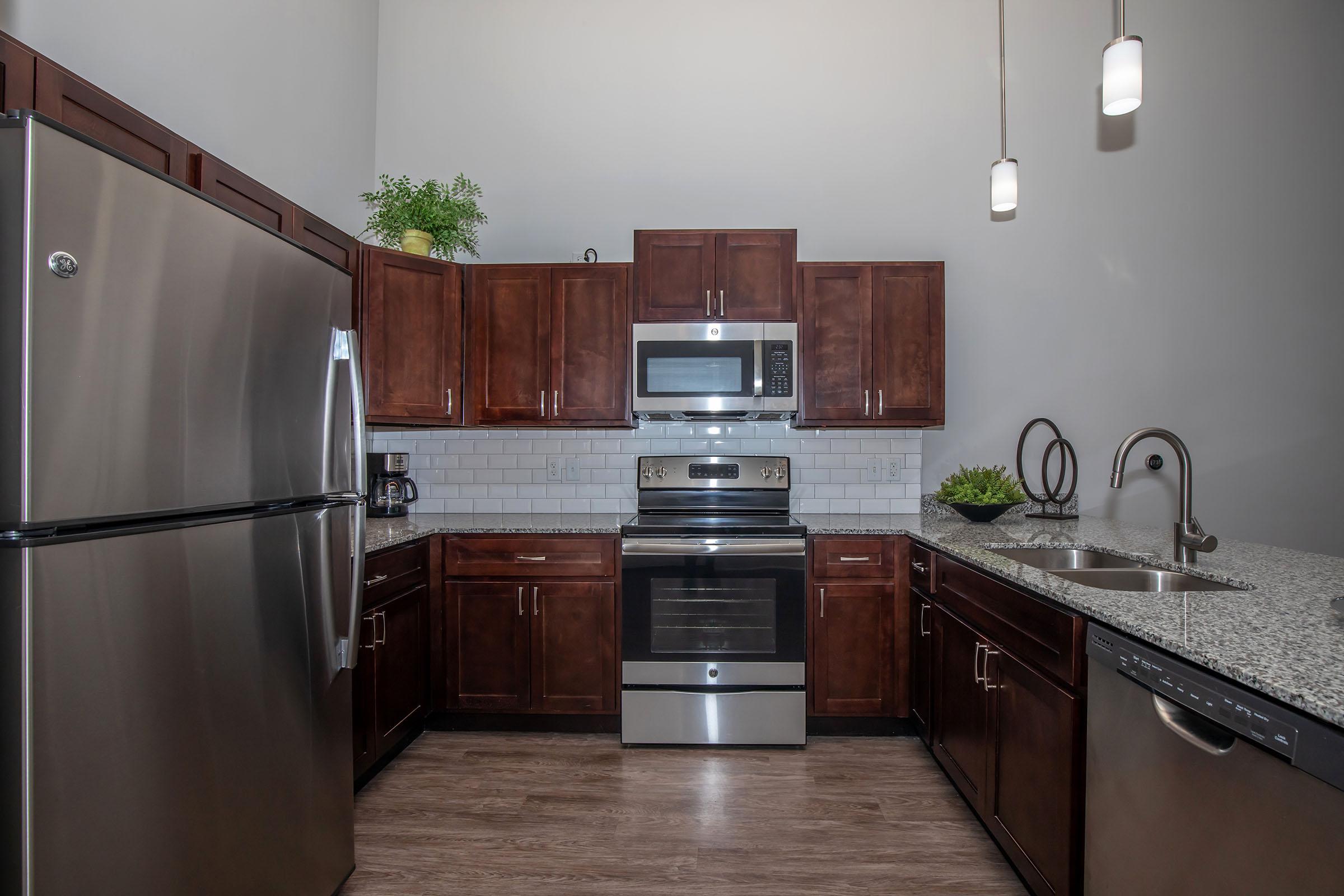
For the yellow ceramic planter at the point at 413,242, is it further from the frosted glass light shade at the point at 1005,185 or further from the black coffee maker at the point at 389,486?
the frosted glass light shade at the point at 1005,185

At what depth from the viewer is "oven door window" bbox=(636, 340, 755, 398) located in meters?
2.94

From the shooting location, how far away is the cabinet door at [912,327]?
297cm

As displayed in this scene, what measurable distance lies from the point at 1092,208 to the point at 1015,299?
0.64 m

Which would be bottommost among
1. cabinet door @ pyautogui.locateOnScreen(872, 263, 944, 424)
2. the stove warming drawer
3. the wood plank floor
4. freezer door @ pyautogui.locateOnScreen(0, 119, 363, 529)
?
the wood plank floor

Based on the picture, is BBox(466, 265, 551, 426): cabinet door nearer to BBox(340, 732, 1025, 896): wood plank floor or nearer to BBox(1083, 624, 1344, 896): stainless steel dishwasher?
BBox(340, 732, 1025, 896): wood plank floor

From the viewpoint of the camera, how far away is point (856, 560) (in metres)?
2.71

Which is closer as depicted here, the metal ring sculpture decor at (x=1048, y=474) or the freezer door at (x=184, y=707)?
the freezer door at (x=184, y=707)

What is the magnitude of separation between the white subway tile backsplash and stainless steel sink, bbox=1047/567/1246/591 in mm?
1330

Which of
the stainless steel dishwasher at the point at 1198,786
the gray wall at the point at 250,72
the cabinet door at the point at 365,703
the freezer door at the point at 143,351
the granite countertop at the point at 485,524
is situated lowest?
the cabinet door at the point at 365,703

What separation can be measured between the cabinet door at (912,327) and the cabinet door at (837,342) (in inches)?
2.5

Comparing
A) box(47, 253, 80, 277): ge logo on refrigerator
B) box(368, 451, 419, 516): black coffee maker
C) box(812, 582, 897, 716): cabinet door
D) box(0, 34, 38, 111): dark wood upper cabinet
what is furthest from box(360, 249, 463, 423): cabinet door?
box(812, 582, 897, 716): cabinet door

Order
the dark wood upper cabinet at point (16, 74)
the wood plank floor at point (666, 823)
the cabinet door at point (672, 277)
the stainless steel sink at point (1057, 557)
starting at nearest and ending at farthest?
the dark wood upper cabinet at point (16, 74) → the wood plank floor at point (666, 823) → the stainless steel sink at point (1057, 557) → the cabinet door at point (672, 277)

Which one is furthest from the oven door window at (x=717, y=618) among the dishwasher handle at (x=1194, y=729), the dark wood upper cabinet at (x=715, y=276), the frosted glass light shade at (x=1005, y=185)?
the frosted glass light shade at (x=1005, y=185)

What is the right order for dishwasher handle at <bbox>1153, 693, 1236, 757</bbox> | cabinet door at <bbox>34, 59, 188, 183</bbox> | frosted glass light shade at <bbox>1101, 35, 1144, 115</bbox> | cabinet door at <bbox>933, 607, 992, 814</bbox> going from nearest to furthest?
1. dishwasher handle at <bbox>1153, 693, 1236, 757</bbox>
2. cabinet door at <bbox>34, 59, 188, 183</bbox>
3. frosted glass light shade at <bbox>1101, 35, 1144, 115</bbox>
4. cabinet door at <bbox>933, 607, 992, 814</bbox>
